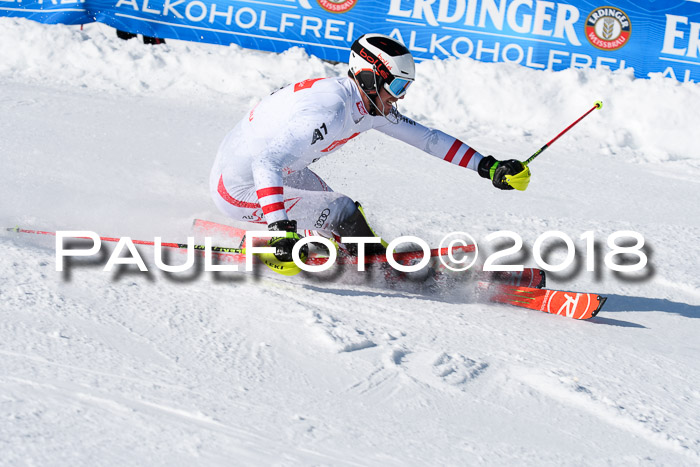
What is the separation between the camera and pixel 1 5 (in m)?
9.72

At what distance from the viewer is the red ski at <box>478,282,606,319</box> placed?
420cm

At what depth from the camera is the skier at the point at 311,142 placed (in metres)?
3.88

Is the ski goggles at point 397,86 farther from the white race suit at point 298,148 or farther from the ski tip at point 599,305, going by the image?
the ski tip at point 599,305

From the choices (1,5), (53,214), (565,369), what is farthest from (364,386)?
(1,5)

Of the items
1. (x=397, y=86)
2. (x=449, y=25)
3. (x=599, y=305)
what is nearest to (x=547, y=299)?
(x=599, y=305)

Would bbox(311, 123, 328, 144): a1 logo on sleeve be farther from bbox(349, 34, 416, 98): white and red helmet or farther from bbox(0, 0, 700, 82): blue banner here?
bbox(0, 0, 700, 82): blue banner

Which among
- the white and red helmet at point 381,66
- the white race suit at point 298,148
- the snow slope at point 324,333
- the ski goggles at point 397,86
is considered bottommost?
the snow slope at point 324,333

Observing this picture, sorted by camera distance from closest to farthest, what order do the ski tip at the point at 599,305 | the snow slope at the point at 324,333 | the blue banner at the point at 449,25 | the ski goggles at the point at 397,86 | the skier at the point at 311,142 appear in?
the snow slope at the point at 324,333
the skier at the point at 311,142
the ski goggles at the point at 397,86
the ski tip at the point at 599,305
the blue banner at the point at 449,25

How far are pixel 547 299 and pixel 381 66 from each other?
1.54 meters

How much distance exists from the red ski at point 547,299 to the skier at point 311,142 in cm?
60

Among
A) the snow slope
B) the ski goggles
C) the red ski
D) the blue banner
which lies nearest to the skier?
the ski goggles

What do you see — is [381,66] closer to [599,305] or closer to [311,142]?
[311,142]

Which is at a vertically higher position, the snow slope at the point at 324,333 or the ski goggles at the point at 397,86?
the ski goggles at the point at 397,86

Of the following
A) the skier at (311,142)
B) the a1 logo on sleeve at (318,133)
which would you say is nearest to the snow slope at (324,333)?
the skier at (311,142)
